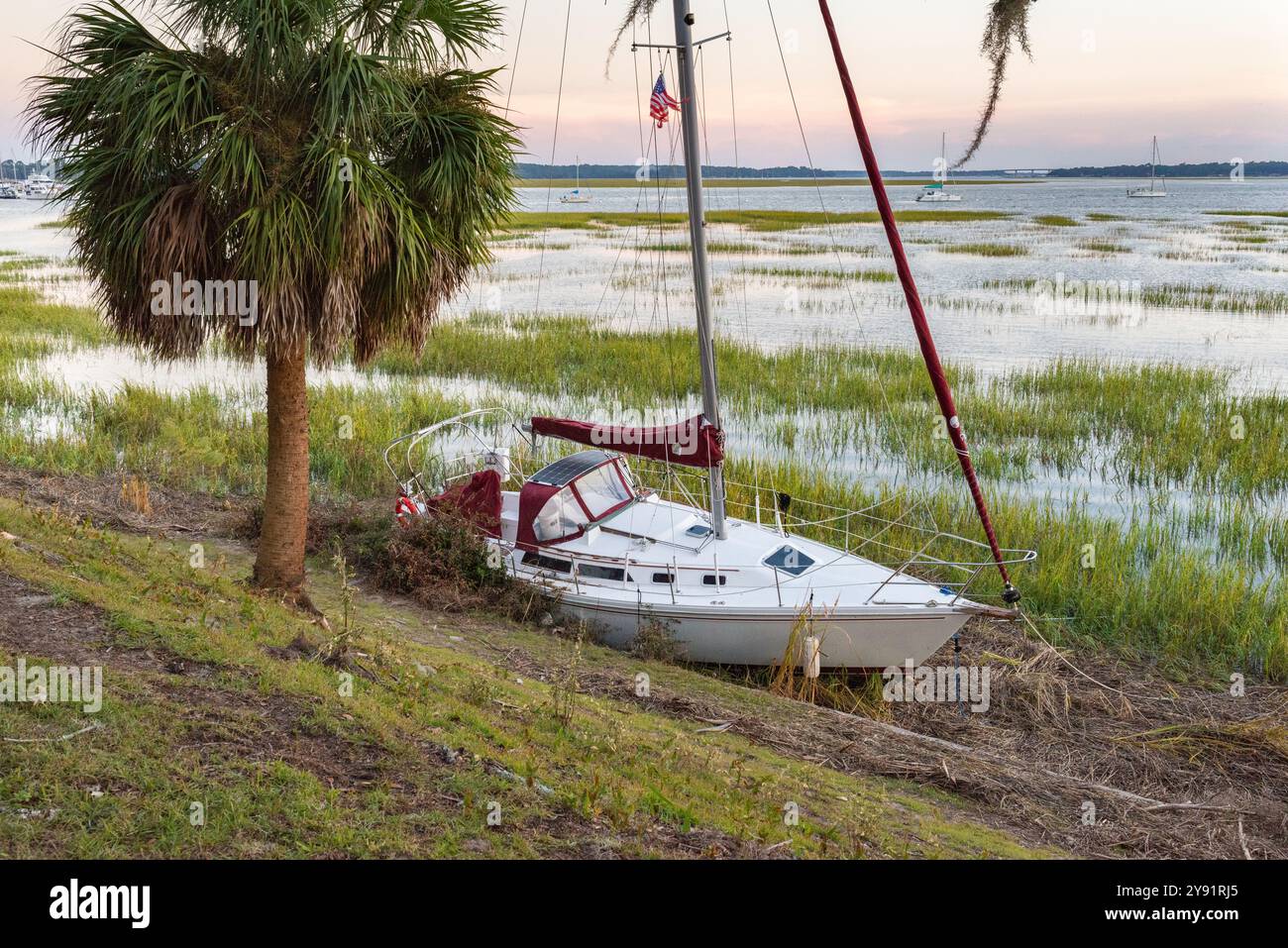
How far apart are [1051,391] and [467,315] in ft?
77.9

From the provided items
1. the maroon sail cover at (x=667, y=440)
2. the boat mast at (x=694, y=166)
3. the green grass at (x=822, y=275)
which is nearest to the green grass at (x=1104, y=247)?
the green grass at (x=822, y=275)

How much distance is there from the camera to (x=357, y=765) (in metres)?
7.36

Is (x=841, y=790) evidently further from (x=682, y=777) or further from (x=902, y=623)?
(x=902, y=623)

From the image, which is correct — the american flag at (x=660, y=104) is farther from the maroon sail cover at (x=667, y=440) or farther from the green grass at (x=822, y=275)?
the green grass at (x=822, y=275)

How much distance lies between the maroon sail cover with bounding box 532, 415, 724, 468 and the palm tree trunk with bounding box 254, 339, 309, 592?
4.26m

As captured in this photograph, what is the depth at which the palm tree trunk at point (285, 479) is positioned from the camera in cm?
1119

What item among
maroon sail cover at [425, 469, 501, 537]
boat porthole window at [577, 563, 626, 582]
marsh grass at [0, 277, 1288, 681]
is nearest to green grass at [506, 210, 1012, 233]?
marsh grass at [0, 277, 1288, 681]

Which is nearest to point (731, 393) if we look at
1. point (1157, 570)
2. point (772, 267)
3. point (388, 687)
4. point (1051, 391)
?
point (1051, 391)

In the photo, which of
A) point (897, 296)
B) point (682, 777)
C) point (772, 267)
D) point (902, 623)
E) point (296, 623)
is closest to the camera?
point (682, 777)

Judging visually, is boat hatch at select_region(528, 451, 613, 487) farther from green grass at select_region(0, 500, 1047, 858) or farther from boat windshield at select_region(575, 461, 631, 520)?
green grass at select_region(0, 500, 1047, 858)

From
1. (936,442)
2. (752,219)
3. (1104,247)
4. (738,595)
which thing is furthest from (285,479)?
(752,219)

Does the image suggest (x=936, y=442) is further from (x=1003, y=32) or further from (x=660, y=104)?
(x=1003, y=32)

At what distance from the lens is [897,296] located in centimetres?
5103

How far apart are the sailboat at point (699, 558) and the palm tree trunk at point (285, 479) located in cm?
374
